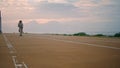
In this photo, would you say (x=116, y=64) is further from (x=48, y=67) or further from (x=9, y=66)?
(x=9, y=66)

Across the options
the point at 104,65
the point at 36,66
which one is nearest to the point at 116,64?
the point at 104,65

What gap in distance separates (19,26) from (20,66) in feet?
121

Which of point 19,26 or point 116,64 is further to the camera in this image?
point 19,26

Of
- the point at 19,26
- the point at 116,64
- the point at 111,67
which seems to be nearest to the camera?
the point at 111,67

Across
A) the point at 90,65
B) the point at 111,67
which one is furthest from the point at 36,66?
the point at 111,67

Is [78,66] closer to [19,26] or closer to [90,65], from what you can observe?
[90,65]

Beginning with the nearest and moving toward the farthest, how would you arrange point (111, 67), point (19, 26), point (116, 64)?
point (111, 67)
point (116, 64)
point (19, 26)

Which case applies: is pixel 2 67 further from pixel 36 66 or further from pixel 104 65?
pixel 104 65

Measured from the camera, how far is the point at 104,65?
379 inches

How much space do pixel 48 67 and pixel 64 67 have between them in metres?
0.48

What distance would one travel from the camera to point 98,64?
32.5ft

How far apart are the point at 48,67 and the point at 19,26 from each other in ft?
122

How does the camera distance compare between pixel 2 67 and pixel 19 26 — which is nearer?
pixel 2 67

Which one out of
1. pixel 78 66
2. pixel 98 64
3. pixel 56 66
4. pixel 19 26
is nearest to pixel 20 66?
pixel 56 66
